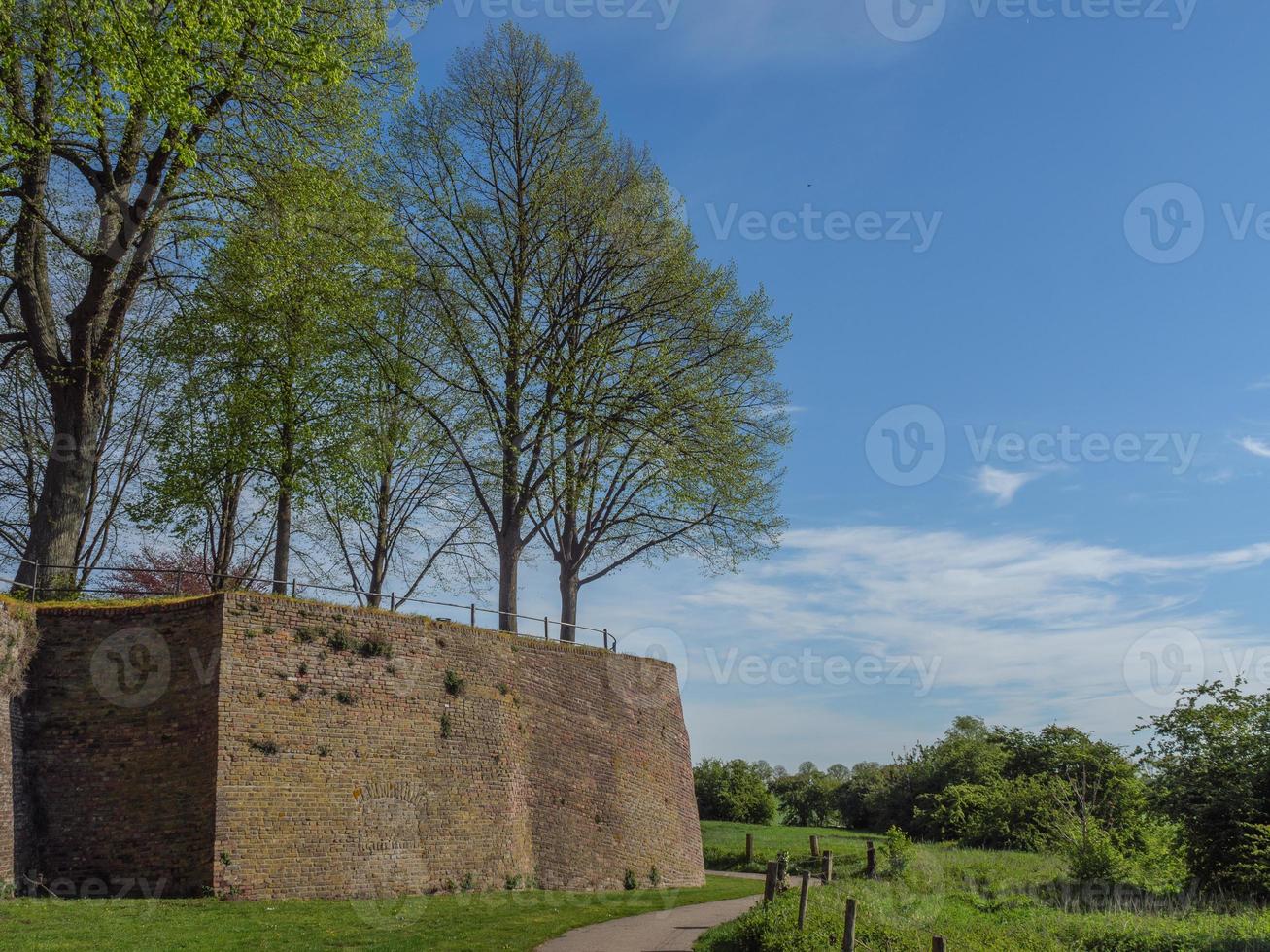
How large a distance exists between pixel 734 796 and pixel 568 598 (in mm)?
27801

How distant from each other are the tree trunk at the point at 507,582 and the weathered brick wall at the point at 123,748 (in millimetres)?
8742

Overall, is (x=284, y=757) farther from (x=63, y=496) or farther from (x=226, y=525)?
(x=226, y=525)

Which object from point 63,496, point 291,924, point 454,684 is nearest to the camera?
point 291,924

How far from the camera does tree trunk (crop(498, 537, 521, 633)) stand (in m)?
25.8

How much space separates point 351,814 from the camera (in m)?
18.6

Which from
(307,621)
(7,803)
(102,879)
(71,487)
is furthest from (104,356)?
(102,879)

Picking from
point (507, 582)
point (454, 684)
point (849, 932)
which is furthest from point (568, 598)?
point (849, 932)

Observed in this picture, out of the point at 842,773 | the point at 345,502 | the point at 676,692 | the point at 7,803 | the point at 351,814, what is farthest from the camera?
the point at 842,773

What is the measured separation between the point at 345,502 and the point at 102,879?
12207 mm

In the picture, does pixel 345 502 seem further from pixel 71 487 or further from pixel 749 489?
pixel 749 489

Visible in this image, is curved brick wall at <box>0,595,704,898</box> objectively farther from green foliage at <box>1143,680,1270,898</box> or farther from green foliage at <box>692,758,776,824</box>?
green foliage at <box>692,758,776,824</box>

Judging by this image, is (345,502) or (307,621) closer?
(307,621)

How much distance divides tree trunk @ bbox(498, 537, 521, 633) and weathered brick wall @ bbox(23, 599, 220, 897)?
28.7 feet

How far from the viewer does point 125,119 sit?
69.5ft
